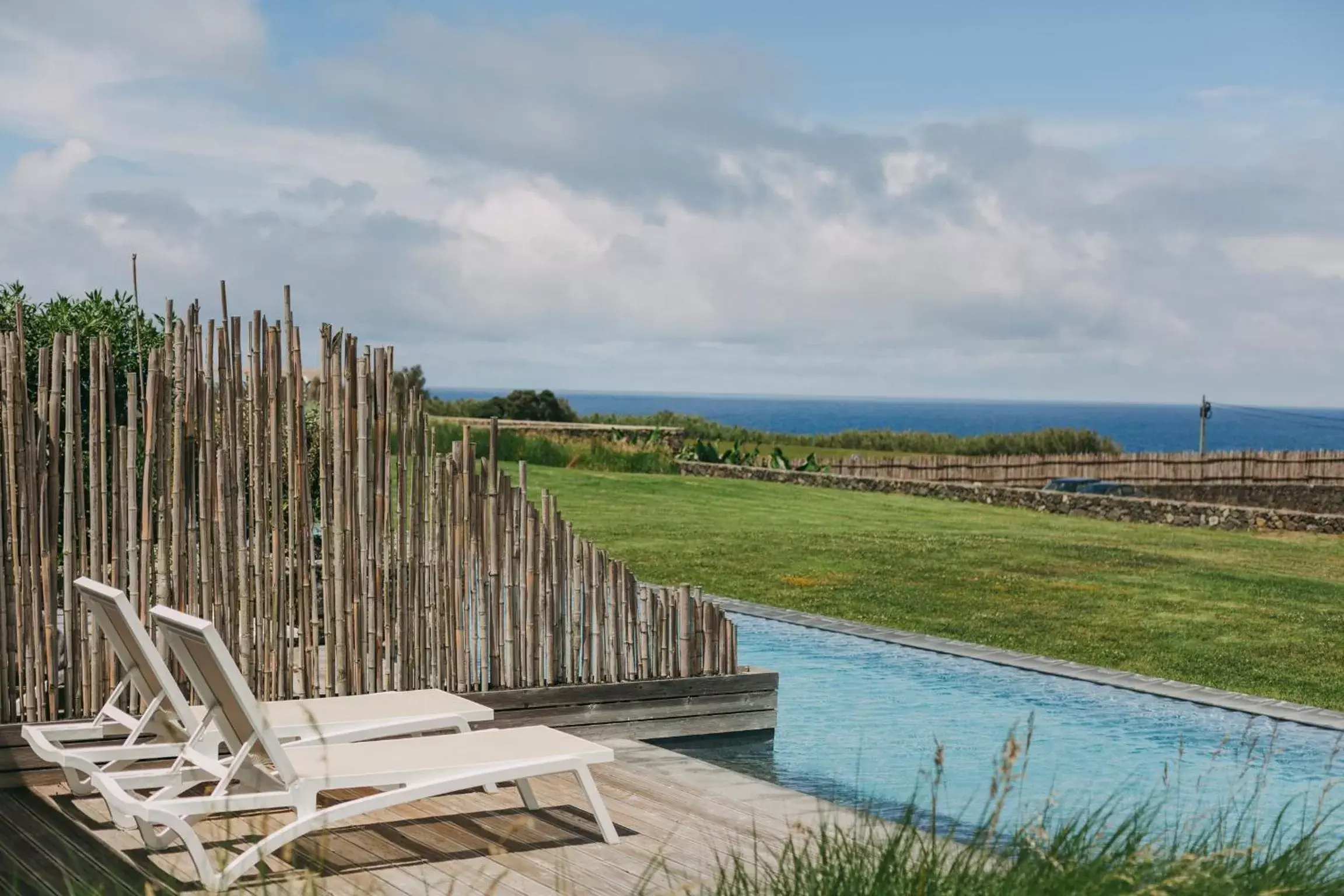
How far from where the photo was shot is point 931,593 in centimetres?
1273

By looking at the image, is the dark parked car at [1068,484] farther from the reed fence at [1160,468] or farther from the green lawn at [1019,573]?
the green lawn at [1019,573]

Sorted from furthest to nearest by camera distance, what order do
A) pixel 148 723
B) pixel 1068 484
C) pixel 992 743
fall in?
1. pixel 1068 484
2. pixel 992 743
3. pixel 148 723

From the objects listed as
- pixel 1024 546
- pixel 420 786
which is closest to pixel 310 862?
Answer: pixel 420 786

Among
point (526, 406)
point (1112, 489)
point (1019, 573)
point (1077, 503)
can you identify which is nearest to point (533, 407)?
point (526, 406)

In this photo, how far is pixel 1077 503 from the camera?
2288cm

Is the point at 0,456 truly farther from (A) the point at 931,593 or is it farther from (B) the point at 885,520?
(B) the point at 885,520

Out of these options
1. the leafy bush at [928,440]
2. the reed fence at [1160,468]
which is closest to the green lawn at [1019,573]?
the reed fence at [1160,468]

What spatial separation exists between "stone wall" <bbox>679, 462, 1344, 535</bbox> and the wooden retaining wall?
1674 centimetres

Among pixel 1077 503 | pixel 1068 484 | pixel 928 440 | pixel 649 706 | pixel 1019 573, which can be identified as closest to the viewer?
pixel 649 706

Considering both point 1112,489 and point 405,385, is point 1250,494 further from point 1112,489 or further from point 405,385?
point 405,385

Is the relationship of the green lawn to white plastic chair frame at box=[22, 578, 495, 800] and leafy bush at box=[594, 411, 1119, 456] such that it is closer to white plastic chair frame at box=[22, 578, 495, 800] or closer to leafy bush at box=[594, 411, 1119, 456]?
white plastic chair frame at box=[22, 578, 495, 800]

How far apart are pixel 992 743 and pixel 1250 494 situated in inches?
939

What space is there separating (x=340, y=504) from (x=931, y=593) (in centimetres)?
809

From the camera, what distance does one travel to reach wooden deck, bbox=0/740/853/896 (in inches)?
151
